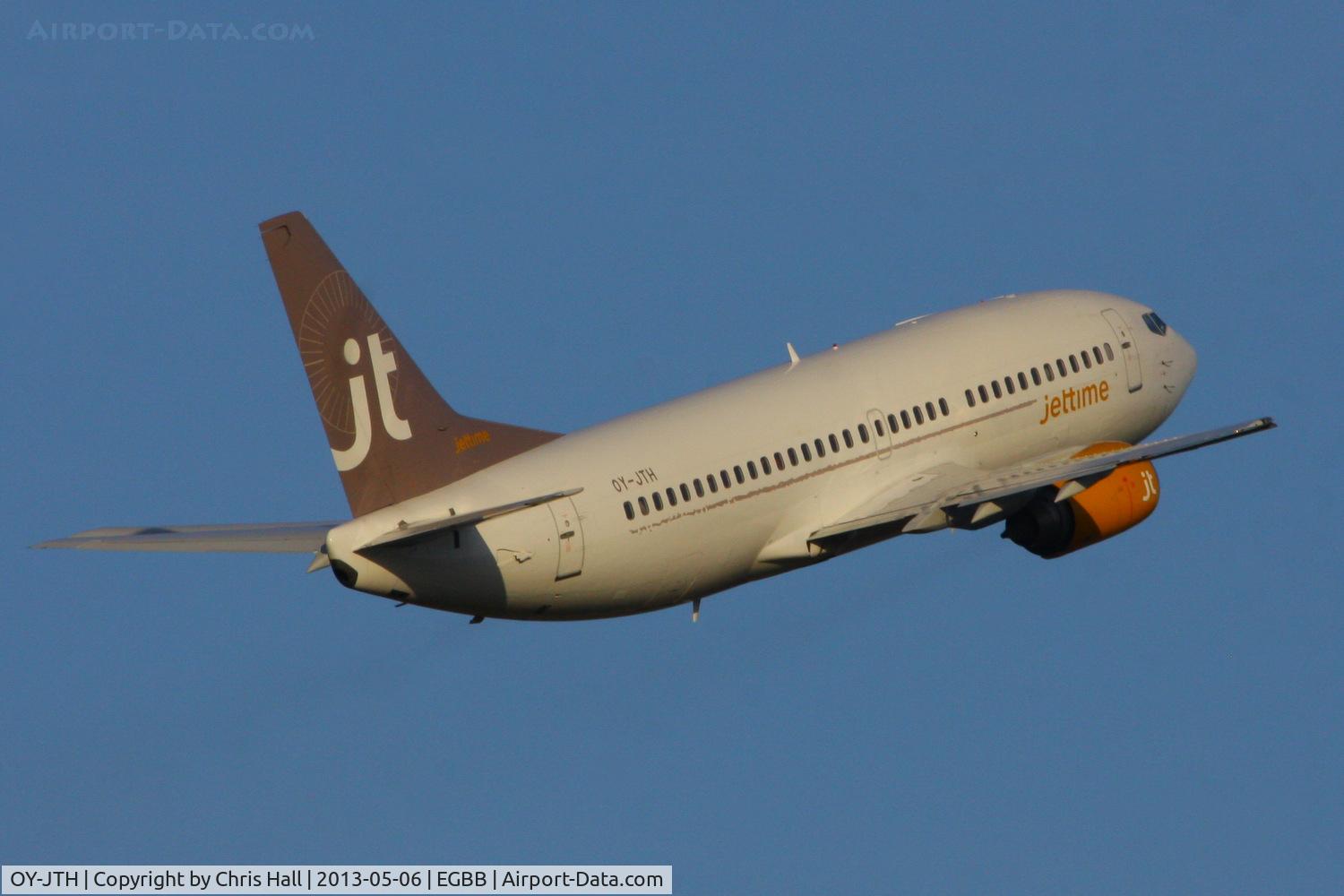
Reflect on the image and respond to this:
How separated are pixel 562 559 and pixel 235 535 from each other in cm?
750

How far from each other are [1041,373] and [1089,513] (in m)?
4.13

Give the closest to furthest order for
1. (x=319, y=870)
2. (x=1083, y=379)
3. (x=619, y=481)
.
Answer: (x=319, y=870) → (x=619, y=481) → (x=1083, y=379)

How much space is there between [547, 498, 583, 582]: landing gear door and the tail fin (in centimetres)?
217

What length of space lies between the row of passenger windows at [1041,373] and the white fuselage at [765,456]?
2.2 inches

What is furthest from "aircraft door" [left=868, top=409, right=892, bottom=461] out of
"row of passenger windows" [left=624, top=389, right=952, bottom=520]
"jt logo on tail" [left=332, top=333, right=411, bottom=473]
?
"jt logo on tail" [left=332, top=333, right=411, bottom=473]

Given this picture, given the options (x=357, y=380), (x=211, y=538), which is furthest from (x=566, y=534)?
(x=211, y=538)

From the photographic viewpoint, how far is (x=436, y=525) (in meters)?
51.0

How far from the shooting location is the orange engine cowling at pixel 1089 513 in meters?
59.6

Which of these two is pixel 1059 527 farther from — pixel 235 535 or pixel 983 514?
A: pixel 235 535

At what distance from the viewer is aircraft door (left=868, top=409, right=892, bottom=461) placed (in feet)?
193

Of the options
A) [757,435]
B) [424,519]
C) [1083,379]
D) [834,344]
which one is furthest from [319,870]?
[1083,379]

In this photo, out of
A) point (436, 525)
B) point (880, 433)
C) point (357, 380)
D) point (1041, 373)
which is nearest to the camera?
point (436, 525)

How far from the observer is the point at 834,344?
200ft

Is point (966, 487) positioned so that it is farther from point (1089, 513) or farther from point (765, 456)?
point (765, 456)
